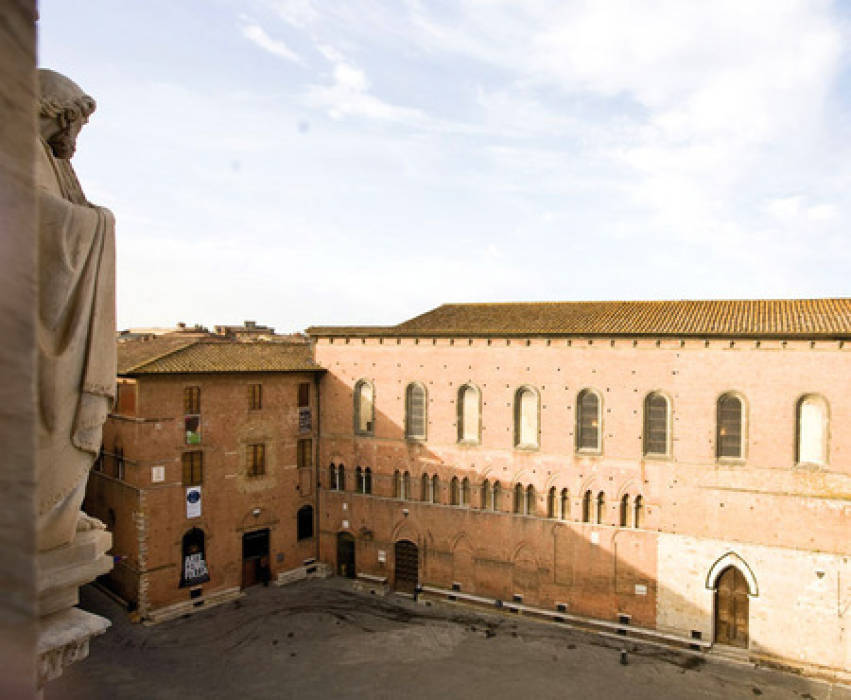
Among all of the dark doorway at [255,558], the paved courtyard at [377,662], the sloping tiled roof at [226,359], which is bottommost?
the paved courtyard at [377,662]

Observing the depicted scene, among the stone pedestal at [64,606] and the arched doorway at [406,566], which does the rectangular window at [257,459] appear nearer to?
the arched doorway at [406,566]

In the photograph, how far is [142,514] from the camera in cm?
2252

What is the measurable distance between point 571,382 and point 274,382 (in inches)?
495

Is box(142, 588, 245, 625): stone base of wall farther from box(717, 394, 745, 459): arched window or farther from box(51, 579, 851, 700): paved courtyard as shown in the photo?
box(717, 394, 745, 459): arched window

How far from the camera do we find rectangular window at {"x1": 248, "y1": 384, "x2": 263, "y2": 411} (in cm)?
2612

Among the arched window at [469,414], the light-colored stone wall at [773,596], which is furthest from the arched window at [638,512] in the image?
the arched window at [469,414]

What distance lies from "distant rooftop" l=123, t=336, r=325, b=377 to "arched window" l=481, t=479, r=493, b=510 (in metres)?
9.21

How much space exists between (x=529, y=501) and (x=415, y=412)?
5.95 meters

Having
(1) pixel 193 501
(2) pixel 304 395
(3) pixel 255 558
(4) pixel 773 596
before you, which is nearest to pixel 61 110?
(1) pixel 193 501

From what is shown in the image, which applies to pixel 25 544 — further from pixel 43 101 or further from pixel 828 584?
pixel 828 584

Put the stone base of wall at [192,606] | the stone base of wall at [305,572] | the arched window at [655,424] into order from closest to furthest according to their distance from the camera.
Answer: the arched window at [655,424] < the stone base of wall at [192,606] < the stone base of wall at [305,572]

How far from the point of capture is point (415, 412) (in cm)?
2648

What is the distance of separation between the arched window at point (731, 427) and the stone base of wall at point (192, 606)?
761 inches

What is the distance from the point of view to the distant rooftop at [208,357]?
23.6 m
